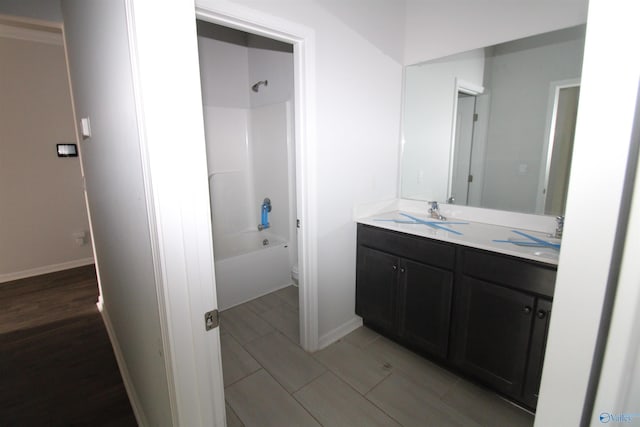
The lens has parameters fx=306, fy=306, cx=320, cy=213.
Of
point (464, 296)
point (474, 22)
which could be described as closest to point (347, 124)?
point (474, 22)

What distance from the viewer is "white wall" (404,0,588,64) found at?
170 centimetres

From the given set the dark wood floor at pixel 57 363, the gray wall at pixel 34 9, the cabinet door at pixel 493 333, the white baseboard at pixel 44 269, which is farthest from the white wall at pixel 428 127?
the white baseboard at pixel 44 269

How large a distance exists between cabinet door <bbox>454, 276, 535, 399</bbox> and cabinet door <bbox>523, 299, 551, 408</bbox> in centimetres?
3

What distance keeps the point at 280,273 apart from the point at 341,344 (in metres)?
1.14

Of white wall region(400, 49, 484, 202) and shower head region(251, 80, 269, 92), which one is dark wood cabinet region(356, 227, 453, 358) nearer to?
white wall region(400, 49, 484, 202)

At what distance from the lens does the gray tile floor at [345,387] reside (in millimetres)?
1633

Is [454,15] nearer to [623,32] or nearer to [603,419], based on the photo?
[623,32]

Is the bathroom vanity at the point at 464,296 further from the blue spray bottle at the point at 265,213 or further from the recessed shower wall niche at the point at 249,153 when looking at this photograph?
the blue spray bottle at the point at 265,213

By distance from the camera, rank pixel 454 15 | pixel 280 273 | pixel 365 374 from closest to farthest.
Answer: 1. pixel 365 374
2. pixel 454 15
3. pixel 280 273

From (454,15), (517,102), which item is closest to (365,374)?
(517,102)

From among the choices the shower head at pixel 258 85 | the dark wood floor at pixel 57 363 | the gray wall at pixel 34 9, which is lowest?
the dark wood floor at pixel 57 363

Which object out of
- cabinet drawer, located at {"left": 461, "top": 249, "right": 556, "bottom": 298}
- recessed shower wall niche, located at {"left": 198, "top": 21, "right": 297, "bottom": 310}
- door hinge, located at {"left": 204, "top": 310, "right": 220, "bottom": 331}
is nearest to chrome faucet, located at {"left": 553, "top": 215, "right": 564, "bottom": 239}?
cabinet drawer, located at {"left": 461, "top": 249, "right": 556, "bottom": 298}

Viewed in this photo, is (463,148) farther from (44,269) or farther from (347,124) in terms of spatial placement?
(44,269)

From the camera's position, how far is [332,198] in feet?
6.89
